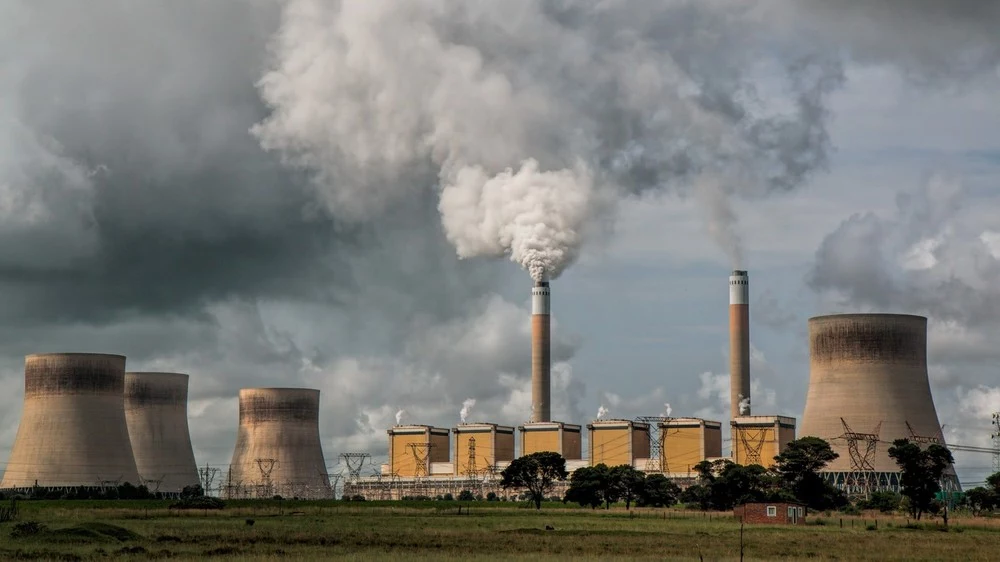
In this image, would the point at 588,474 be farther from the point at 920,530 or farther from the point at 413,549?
the point at 413,549

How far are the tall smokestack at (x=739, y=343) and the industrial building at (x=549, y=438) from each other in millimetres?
15911

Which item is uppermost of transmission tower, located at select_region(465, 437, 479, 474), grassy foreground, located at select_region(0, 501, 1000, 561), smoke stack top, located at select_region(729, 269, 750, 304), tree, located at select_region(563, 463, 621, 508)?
smoke stack top, located at select_region(729, 269, 750, 304)

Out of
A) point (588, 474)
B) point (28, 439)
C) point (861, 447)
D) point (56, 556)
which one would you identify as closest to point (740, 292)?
point (861, 447)

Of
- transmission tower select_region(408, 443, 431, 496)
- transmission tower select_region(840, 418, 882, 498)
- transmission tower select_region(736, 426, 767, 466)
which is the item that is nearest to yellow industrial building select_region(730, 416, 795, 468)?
transmission tower select_region(736, 426, 767, 466)

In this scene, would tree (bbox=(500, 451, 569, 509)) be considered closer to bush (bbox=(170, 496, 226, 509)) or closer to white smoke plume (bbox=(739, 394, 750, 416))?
white smoke plume (bbox=(739, 394, 750, 416))

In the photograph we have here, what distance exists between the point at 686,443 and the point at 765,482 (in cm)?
3601

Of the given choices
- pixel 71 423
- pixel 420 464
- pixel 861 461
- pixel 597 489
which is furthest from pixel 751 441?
pixel 71 423

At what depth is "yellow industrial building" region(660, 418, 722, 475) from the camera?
112m

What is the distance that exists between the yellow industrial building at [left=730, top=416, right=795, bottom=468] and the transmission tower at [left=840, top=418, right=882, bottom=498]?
9488mm

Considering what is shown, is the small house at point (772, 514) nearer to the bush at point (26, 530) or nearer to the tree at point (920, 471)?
the tree at point (920, 471)

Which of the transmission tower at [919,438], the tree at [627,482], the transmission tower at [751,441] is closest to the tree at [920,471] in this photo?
the transmission tower at [919,438]

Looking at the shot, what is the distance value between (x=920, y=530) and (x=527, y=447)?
68046 millimetres

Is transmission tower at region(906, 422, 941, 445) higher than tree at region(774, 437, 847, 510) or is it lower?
higher

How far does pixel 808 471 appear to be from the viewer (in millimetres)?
78062
